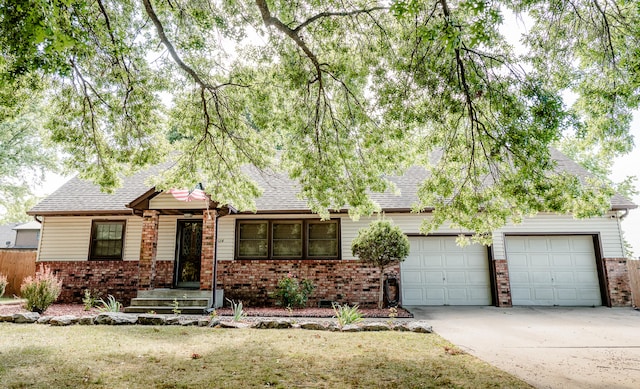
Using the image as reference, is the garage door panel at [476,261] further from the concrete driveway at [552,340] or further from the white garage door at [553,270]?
the concrete driveway at [552,340]

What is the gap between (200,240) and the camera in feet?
41.6

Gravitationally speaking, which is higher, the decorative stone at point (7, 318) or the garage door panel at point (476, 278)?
the garage door panel at point (476, 278)

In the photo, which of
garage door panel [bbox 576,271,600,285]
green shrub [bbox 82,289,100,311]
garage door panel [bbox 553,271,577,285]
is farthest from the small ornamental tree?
green shrub [bbox 82,289,100,311]

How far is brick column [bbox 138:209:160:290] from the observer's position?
11.1m

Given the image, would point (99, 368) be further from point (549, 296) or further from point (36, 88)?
point (549, 296)

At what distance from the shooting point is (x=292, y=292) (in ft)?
36.2

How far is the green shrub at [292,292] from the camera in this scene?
1099 cm

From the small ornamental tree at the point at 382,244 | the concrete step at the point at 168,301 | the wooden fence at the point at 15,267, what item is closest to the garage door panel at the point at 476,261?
the small ornamental tree at the point at 382,244

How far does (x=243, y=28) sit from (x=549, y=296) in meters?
11.9

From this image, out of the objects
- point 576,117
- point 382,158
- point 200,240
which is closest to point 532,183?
point 576,117

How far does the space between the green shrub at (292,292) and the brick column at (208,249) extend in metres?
2.08

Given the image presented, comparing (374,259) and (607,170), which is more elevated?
(607,170)

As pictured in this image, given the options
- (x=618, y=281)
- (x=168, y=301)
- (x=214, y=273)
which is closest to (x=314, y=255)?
(x=214, y=273)

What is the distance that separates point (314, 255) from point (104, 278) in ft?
23.3
